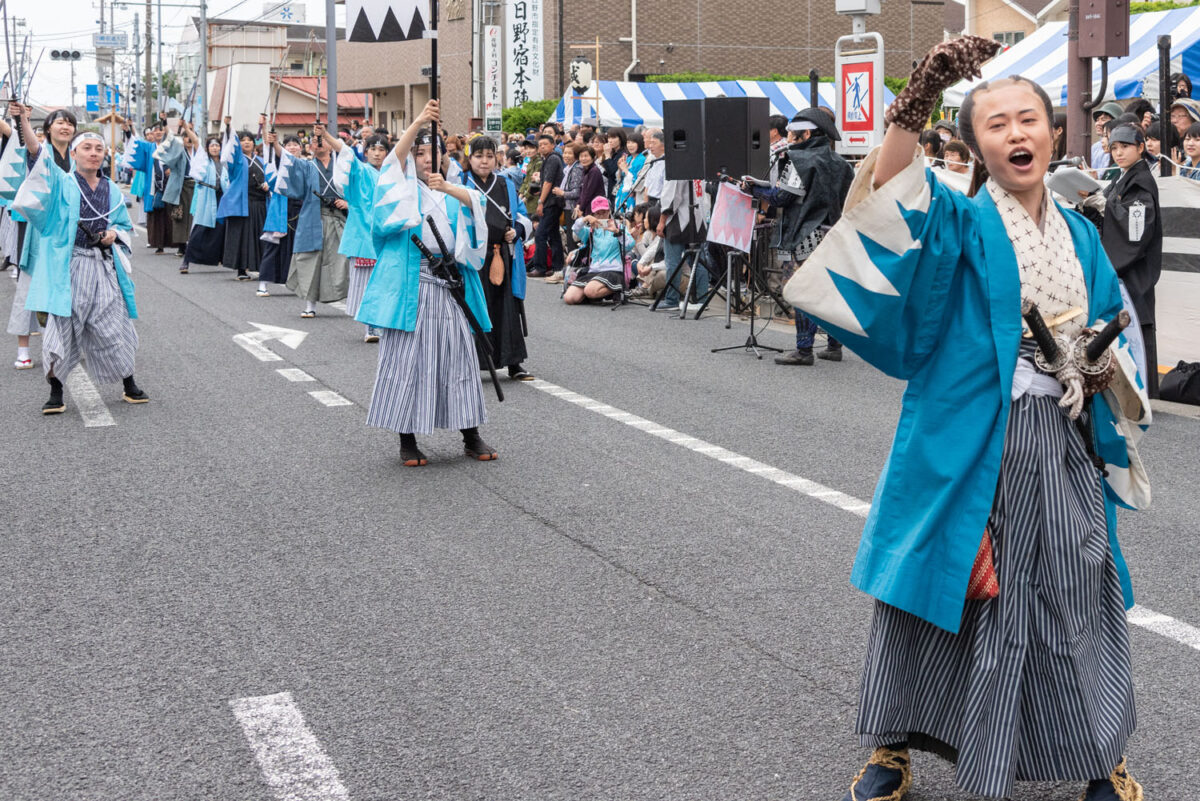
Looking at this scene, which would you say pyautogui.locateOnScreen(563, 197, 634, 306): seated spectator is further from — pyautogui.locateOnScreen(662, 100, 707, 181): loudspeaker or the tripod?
pyautogui.locateOnScreen(662, 100, 707, 181): loudspeaker

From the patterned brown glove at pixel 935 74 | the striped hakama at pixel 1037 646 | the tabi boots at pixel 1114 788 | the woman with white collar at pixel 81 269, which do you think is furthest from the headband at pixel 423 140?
the tabi boots at pixel 1114 788

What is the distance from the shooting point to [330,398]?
30.9 ft

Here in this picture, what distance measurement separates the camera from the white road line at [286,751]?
3428 mm

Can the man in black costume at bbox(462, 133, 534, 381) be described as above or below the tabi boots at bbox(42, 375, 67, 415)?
above

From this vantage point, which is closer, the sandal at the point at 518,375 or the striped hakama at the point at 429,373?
the striped hakama at the point at 429,373

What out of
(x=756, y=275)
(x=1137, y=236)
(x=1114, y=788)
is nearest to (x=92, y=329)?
(x=756, y=275)

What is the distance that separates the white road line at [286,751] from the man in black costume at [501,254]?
15.1 feet

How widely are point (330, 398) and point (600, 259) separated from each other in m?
6.60

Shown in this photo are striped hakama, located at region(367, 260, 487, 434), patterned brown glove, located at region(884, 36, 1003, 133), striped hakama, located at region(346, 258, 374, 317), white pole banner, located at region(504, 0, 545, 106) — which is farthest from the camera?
white pole banner, located at region(504, 0, 545, 106)

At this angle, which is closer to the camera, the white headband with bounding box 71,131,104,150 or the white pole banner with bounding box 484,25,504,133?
the white headband with bounding box 71,131,104,150

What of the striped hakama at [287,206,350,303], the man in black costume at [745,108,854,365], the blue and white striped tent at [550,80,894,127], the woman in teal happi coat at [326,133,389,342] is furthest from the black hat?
the blue and white striped tent at [550,80,894,127]

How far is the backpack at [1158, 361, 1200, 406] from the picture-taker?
9041 millimetres

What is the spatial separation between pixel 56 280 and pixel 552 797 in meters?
6.66

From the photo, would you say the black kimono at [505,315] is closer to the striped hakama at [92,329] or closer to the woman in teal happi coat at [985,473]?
the striped hakama at [92,329]
